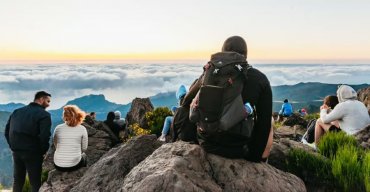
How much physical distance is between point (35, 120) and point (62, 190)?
6.70ft

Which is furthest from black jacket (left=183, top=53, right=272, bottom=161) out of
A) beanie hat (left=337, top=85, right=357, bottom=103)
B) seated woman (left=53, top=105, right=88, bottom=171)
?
beanie hat (left=337, top=85, right=357, bottom=103)

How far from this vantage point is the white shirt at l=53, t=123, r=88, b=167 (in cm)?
1018

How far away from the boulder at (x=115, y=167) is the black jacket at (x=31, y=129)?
244cm

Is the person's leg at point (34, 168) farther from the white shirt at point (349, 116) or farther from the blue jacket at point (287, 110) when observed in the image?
the blue jacket at point (287, 110)

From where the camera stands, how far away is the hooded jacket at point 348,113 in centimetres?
1085

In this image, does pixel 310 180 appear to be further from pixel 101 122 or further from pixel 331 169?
pixel 101 122

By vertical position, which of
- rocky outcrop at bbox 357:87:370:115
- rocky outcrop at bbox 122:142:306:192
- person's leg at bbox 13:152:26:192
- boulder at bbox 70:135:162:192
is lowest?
person's leg at bbox 13:152:26:192

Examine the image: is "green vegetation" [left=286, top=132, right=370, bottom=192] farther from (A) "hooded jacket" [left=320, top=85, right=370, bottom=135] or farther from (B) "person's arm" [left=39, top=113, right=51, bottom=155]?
(B) "person's arm" [left=39, top=113, right=51, bottom=155]

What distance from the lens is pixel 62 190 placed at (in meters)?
9.41

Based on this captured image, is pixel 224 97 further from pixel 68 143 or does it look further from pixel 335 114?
pixel 335 114

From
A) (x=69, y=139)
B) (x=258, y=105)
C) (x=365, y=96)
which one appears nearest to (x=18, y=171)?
(x=69, y=139)

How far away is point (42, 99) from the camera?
1055 cm

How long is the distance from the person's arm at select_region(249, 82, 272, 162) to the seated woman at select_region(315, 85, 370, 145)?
5.03 metres

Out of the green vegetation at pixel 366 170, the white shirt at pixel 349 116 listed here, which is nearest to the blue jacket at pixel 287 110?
the white shirt at pixel 349 116
